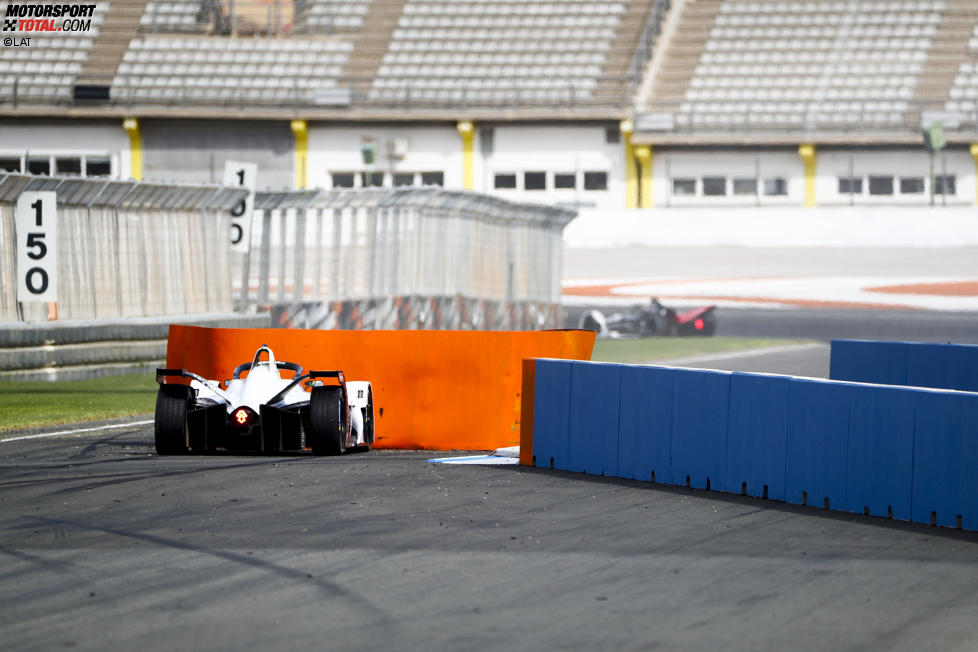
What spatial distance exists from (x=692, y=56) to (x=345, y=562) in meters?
32.9

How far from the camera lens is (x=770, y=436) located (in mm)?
9820

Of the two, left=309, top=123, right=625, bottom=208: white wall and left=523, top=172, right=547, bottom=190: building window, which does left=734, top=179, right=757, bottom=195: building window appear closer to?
left=309, top=123, right=625, bottom=208: white wall

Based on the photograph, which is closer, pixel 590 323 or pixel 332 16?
pixel 590 323

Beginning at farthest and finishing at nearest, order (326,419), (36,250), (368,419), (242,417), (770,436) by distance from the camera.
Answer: (36,250) → (368,419) → (326,419) → (242,417) → (770,436)

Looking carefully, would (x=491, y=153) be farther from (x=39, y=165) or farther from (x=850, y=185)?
(x=39, y=165)

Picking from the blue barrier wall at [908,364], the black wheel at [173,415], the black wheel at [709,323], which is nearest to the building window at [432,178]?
the black wheel at [709,323]

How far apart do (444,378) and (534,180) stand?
992 inches

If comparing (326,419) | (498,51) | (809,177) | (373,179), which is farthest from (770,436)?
(498,51)

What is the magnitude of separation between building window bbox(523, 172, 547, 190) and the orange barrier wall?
2459 centimetres

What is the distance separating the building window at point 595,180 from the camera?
37219 millimetres

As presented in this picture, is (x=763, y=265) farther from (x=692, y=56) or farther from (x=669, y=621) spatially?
(x=669, y=621)

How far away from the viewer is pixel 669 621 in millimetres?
6012

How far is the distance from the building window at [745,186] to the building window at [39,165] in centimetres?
1782

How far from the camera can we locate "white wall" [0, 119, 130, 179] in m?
38.1
